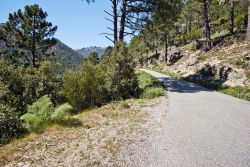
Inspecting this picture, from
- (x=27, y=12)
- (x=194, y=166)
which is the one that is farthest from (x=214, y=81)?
(x=27, y=12)

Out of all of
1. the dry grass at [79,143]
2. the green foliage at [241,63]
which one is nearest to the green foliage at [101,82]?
the dry grass at [79,143]

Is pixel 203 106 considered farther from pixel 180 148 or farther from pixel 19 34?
pixel 19 34

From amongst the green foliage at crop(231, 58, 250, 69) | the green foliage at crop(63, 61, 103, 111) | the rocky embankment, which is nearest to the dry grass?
the green foliage at crop(63, 61, 103, 111)

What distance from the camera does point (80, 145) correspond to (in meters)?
8.45

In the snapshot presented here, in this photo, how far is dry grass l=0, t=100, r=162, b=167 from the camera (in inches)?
291

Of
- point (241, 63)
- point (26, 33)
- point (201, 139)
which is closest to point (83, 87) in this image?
point (201, 139)

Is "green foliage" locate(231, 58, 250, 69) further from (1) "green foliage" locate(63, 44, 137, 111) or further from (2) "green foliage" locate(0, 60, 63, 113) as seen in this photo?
(2) "green foliage" locate(0, 60, 63, 113)

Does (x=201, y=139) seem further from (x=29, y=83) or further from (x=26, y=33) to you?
(x=26, y=33)

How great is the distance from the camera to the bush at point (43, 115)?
10.8 meters

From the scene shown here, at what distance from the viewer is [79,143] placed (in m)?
8.62

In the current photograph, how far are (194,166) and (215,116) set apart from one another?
5.38 meters

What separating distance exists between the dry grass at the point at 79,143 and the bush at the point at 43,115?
1.80 feet

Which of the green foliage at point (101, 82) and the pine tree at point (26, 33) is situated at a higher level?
the pine tree at point (26, 33)

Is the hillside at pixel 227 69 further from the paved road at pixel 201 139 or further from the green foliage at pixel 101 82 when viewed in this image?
the green foliage at pixel 101 82
